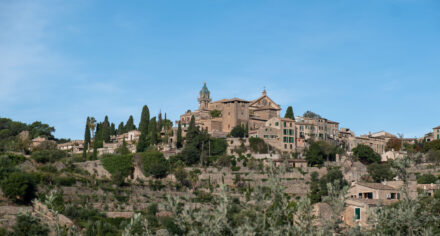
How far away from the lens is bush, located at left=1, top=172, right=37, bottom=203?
52781 millimetres

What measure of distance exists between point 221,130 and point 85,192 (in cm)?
3139

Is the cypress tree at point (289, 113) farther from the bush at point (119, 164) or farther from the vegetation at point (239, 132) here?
the bush at point (119, 164)

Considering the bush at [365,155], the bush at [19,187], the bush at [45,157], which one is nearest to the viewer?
the bush at [19,187]

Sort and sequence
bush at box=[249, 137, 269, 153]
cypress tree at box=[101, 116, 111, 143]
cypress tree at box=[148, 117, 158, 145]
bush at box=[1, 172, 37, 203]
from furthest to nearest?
cypress tree at box=[101, 116, 111, 143], cypress tree at box=[148, 117, 158, 145], bush at box=[249, 137, 269, 153], bush at box=[1, 172, 37, 203]

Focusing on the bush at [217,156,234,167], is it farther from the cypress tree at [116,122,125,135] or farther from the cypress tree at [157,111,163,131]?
the cypress tree at [116,122,125,135]

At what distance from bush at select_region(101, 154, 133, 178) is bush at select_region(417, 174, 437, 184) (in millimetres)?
32387

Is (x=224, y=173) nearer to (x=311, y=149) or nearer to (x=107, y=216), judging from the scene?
(x=311, y=149)

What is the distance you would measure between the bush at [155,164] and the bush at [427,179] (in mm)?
28195

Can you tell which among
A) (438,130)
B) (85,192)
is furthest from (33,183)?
(438,130)

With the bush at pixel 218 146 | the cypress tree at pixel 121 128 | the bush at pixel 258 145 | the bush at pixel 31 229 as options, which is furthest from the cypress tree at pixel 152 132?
the bush at pixel 31 229

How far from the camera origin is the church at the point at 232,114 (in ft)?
286

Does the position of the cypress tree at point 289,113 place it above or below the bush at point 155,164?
above

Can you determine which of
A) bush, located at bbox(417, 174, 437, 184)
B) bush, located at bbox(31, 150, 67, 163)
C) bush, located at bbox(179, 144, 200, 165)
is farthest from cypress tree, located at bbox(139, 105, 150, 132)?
bush, located at bbox(417, 174, 437, 184)

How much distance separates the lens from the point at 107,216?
5419 centimetres
